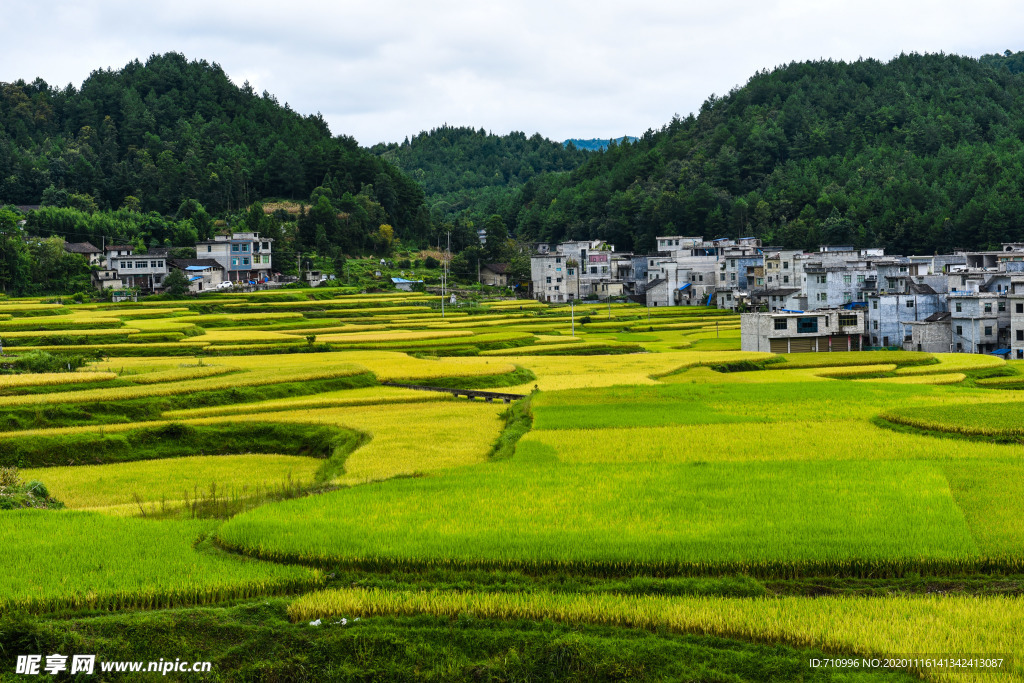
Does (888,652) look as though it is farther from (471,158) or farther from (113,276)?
(471,158)

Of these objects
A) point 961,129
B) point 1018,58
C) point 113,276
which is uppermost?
point 1018,58

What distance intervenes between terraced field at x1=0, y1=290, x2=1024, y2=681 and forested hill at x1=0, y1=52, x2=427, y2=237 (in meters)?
57.1

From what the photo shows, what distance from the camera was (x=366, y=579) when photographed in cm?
1102

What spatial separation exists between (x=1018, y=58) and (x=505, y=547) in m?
161

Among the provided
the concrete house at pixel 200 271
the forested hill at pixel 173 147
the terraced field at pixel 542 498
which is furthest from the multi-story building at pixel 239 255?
the terraced field at pixel 542 498

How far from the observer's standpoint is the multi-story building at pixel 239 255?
222ft

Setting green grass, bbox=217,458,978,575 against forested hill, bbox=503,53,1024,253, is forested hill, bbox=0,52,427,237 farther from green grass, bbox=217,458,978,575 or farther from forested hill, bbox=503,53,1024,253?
green grass, bbox=217,458,978,575

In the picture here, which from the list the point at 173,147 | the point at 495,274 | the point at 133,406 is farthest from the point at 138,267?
the point at 133,406

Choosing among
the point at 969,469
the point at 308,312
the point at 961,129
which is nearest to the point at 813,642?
the point at 969,469

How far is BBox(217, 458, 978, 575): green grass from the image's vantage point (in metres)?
11.3

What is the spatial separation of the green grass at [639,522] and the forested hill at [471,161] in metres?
115

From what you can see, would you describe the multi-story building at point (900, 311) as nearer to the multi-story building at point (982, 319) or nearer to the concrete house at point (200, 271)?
the multi-story building at point (982, 319)

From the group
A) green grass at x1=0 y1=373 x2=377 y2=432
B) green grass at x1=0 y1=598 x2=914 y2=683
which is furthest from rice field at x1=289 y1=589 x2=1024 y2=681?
green grass at x1=0 y1=373 x2=377 y2=432

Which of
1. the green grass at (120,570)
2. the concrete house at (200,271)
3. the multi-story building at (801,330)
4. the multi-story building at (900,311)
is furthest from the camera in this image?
the concrete house at (200,271)
